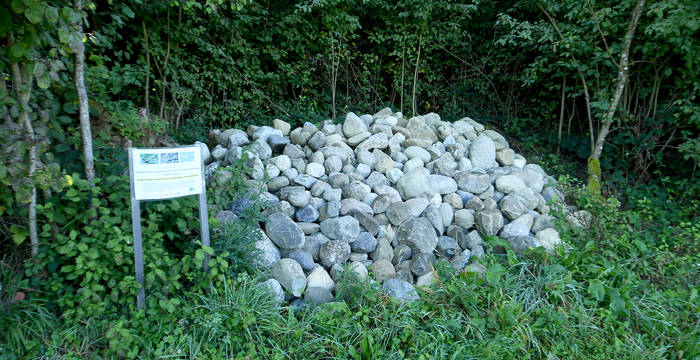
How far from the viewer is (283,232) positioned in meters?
3.37

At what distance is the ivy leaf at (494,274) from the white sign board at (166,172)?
202 centimetres

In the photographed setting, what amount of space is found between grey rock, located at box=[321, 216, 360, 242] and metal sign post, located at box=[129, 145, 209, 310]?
3.67ft

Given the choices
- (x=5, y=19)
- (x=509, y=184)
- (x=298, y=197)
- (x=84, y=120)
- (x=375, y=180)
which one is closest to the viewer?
(x=5, y=19)

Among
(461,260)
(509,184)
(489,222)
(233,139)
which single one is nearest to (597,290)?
(461,260)

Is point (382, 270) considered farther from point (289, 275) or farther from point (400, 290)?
point (289, 275)

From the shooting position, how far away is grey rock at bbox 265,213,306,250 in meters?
3.35

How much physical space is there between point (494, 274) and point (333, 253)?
3.96 ft

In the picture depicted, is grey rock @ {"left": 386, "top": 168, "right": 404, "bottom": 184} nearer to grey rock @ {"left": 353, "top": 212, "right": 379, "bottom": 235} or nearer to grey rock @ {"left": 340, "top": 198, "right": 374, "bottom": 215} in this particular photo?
grey rock @ {"left": 340, "top": 198, "right": 374, "bottom": 215}

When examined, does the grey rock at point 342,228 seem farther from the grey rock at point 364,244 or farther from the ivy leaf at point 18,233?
the ivy leaf at point 18,233

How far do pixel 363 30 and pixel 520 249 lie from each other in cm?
458

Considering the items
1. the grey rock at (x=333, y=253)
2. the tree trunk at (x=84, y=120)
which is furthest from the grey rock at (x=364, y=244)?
the tree trunk at (x=84, y=120)

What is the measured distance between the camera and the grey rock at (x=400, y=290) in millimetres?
2967

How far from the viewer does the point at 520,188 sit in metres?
4.38

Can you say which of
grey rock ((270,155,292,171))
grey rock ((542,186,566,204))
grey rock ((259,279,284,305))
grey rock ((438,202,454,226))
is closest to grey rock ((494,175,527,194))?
grey rock ((542,186,566,204))
